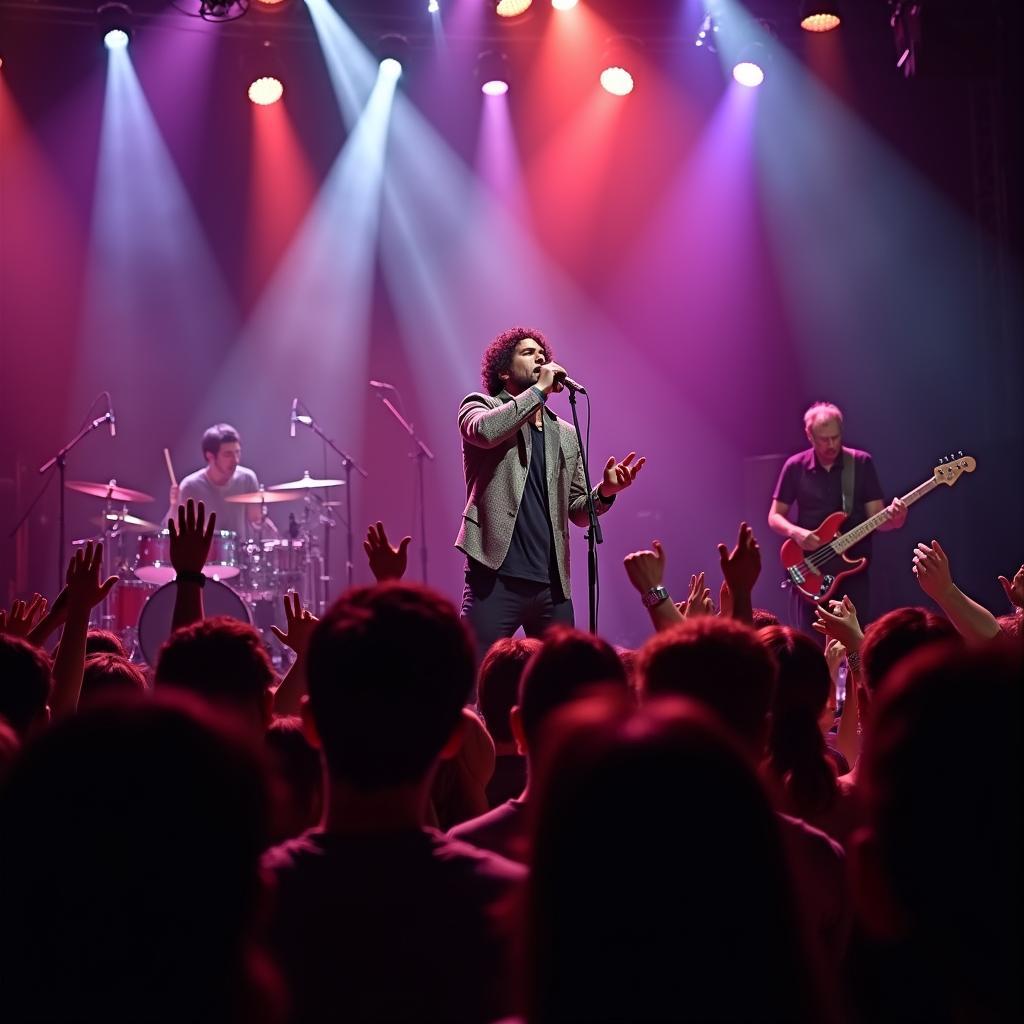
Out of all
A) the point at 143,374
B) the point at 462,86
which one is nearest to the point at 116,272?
the point at 143,374

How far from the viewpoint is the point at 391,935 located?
1386 millimetres

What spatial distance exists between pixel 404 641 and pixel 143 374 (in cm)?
949

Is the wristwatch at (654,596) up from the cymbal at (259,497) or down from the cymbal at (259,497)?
down

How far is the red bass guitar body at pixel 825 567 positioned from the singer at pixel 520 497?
2717mm

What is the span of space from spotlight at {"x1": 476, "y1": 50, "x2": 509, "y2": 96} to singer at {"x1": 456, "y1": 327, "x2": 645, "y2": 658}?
16.2 feet

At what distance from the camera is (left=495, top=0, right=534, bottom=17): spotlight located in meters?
9.20

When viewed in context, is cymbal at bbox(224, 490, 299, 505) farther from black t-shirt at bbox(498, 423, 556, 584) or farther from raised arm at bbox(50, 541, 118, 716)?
raised arm at bbox(50, 541, 118, 716)

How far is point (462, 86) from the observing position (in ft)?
33.6

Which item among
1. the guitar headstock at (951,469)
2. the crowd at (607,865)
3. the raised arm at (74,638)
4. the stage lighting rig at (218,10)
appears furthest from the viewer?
the stage lighting rig at (218,10)

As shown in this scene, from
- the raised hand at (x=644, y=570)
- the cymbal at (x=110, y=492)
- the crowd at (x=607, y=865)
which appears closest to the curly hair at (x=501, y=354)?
the raised hand at (x=644, y=570)

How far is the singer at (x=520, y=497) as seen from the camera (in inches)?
193

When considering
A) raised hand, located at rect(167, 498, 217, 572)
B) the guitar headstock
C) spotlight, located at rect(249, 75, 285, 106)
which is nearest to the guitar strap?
the guitar headstock

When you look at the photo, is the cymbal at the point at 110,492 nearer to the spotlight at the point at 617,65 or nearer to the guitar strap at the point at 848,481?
the guitar strap at the point at 848,481

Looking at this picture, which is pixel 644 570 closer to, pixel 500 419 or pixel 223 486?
pixel 500 419
